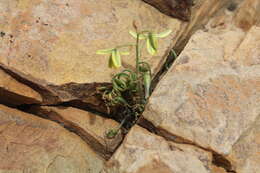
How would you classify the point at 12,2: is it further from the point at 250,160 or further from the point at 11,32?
the point at 250,160

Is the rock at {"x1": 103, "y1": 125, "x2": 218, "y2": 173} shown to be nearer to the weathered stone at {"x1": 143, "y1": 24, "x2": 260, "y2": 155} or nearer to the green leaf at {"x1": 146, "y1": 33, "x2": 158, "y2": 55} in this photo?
the weathered stone at {"x1": 143, "y1": 24, "x2": 260, "y2": 155}

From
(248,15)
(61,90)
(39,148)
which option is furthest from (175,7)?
(39,148)

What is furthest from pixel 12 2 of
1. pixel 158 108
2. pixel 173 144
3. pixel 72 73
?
pixel 173 144

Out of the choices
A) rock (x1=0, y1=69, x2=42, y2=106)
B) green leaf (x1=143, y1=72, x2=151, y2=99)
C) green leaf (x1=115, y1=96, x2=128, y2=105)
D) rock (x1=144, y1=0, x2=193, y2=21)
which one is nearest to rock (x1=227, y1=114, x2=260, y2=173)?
green leaf (x1=143, y1=72, x2=151, y2=99)

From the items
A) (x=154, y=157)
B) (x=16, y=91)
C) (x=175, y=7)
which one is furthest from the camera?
(x=175, y=7)

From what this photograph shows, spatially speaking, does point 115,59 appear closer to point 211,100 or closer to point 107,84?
point 107,84
